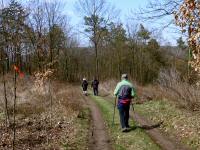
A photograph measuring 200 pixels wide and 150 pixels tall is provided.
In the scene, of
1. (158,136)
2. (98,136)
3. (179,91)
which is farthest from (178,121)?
(179,91)

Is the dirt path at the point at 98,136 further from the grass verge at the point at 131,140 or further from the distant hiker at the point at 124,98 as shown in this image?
the distant hiker at the point at 124,98

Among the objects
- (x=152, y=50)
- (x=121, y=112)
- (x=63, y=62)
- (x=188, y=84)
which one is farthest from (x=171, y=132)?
(x=63, y=62)

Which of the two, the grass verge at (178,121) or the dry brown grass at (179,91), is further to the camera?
the dry brown grass at (179,91)

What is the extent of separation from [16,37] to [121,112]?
4825 millimetres

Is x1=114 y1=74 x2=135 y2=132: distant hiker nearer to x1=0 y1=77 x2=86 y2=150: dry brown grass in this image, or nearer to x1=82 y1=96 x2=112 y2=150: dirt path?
x1=82 y1=96 x2=112 y2=150: dirt path

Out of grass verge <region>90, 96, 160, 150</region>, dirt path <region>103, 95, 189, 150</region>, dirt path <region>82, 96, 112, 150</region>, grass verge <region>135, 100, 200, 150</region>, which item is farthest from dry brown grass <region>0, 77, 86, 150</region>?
grass verge <region>135, 100, 200, 150</region>

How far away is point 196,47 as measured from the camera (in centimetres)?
579

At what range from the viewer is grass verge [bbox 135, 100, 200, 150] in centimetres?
1254

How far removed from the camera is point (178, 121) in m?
15.0

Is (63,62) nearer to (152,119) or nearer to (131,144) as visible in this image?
(152,119)

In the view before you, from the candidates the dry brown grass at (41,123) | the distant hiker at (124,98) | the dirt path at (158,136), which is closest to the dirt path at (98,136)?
the dry brown grass at (41,123)

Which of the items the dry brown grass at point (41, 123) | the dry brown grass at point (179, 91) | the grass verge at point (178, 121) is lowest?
the dry brown grass at point (41, 123)

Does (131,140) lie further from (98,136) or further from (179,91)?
(179,91)

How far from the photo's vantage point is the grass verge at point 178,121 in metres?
12.5
